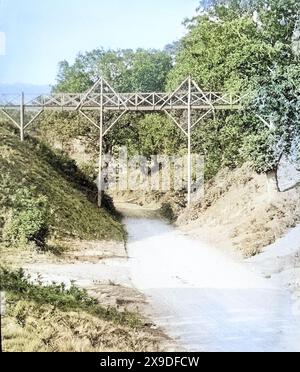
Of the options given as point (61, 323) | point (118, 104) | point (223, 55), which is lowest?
point (61, 323)

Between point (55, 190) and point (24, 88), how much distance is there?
0.71m

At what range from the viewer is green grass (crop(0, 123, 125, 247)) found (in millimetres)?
3305

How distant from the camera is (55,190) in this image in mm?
3484

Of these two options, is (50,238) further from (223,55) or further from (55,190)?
(223,55)

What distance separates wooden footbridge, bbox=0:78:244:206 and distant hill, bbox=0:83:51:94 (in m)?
0.03

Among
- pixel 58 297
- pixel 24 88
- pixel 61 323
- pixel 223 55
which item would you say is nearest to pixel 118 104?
pixel 24 88

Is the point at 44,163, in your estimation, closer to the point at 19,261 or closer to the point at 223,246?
the point at 19,261

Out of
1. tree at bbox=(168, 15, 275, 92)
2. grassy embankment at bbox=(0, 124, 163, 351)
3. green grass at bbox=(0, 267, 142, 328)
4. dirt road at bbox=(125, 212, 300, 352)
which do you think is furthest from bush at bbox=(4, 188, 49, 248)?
tree at bbox=(168, 15, 275, 92)

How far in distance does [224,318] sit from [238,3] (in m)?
2.01

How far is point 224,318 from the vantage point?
2.98 metres

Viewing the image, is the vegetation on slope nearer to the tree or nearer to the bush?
the bush

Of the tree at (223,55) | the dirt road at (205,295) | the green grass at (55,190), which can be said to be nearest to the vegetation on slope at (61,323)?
the dirt road at (205,295)
